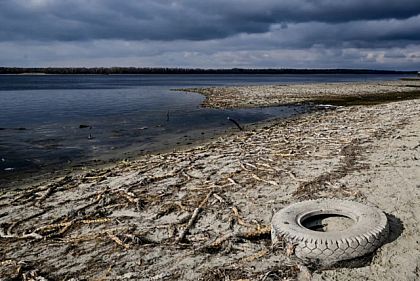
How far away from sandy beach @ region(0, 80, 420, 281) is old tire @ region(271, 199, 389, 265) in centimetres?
17

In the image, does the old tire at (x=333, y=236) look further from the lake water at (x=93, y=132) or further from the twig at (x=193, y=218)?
the lake water at (x=93, y=132)

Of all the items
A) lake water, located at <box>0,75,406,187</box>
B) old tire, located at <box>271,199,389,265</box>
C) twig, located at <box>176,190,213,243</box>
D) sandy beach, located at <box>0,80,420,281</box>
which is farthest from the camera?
lake water, located at <box>0,75,406,187</box>

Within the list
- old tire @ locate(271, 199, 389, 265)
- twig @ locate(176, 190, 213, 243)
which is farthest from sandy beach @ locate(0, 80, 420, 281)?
old tire @ locate(271, 199, 389, 265)

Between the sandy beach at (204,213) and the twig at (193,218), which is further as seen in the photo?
the twig at (193,218)

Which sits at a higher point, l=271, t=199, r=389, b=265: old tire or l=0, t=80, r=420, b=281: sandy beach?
l=271, t=199, r=389, b=265: old tire

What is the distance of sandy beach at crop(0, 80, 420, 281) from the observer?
5.88 metres

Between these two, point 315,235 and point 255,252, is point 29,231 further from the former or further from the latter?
point 315,235

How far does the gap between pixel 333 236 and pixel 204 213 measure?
307 centimetres

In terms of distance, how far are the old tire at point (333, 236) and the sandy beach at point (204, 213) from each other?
6.6 inches

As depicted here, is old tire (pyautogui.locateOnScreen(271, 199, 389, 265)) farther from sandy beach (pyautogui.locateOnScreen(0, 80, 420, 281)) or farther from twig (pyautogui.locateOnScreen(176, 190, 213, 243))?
twig (pyautogui.locateOnScreen(176, 190, 213, 243))

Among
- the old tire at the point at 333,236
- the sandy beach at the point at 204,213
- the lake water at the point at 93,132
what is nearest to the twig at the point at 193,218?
the sandy beach at the point at 204,213

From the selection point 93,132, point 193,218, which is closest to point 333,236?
point 193,218

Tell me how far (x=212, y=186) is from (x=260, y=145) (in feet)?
20.0

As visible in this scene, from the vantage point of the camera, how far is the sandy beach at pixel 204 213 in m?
5.88
